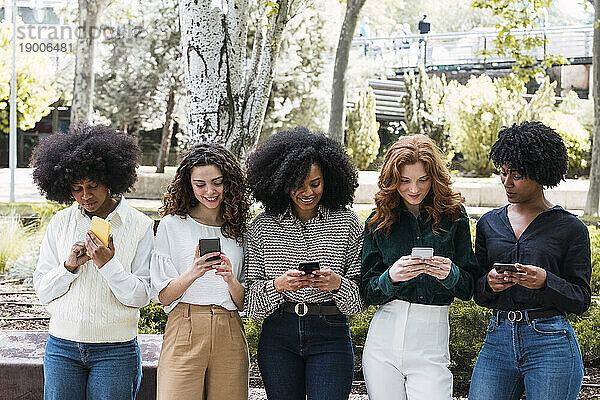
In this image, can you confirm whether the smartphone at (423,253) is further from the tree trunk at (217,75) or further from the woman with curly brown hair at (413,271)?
the tree trunk at (217,75)

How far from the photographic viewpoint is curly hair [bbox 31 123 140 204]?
3586mm

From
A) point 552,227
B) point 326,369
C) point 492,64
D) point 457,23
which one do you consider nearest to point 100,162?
point 326,369

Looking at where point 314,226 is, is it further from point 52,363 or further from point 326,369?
point 52,363

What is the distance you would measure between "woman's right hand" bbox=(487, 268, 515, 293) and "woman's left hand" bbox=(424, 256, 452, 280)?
0.20 meters

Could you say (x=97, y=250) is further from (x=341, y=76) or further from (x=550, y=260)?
(x=341, y=76)

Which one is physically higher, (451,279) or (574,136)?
(574,136)

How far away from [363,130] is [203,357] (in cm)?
1914

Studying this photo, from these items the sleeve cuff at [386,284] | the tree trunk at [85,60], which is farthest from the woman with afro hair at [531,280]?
the tree trunk at [85,60]

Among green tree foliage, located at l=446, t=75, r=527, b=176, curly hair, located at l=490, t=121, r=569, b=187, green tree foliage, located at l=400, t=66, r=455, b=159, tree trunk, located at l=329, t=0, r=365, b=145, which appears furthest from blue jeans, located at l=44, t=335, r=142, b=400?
green tree foliage, located at l=400, t=66, r=455, b=159

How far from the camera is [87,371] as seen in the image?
3477mm

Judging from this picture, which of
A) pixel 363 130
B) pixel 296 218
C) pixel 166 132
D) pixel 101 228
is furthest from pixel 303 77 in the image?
pixel 101 228

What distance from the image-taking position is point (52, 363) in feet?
11.3

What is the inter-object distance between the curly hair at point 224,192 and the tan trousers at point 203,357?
1.33ft

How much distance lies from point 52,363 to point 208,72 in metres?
Result: 2.89
